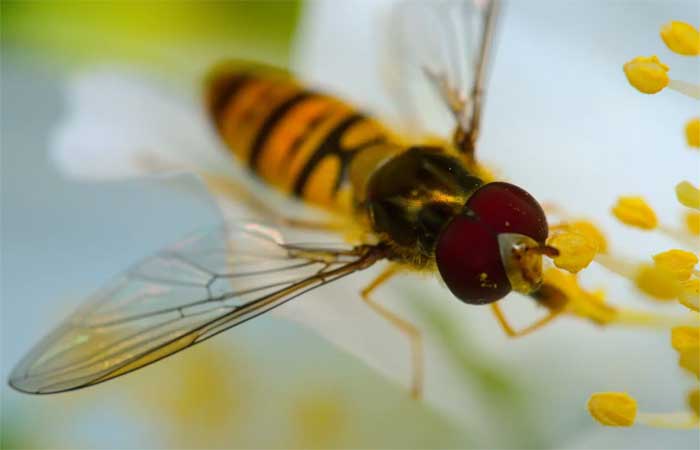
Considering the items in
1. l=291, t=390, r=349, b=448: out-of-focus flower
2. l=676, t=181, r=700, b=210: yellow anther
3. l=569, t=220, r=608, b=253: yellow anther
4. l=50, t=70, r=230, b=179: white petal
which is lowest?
l=291, t=390, r=349, b=448: out-of-focus flower

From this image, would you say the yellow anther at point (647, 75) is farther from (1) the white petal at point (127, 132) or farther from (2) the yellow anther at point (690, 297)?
(1) the white petal at point (127, 132)

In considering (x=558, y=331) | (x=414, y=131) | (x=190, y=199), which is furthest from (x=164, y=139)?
(x=558, y=331)

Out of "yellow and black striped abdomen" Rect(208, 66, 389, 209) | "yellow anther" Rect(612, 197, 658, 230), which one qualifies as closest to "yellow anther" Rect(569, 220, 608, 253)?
"yellow anther" Rect(612, 197, 658, 230)

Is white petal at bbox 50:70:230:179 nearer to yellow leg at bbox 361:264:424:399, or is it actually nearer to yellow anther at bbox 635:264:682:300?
yellow leg at bbox 361:264:424:399

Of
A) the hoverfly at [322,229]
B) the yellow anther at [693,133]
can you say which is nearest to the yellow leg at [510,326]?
the hoverfly at [322,229]

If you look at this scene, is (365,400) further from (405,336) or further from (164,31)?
(164,31)
